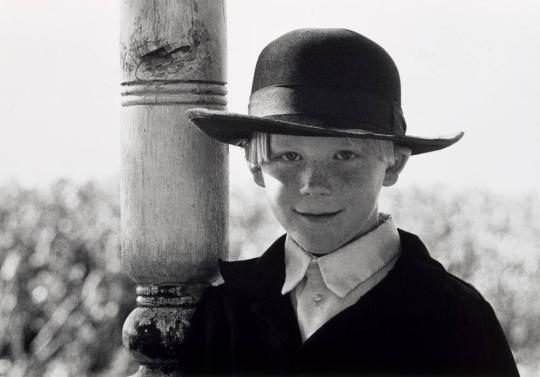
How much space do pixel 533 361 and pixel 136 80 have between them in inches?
166

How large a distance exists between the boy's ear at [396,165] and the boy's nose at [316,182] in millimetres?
242

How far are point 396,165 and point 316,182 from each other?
0.31m

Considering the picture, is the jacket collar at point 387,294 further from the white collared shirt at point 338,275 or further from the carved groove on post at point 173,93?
the carved groove on post at point 173,93

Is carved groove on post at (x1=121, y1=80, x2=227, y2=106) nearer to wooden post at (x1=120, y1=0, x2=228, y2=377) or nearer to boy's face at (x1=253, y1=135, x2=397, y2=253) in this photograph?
wooden post at (x1=120, y1=0, x2=228, y2=377)

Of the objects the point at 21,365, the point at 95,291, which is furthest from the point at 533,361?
the point at 21,365

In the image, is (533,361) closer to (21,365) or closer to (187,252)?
(21,365)

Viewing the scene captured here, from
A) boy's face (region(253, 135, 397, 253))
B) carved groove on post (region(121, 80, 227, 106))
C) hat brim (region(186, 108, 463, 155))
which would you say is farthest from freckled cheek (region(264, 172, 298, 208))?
→ carved groove on post (region(121, 80, 227, 106))

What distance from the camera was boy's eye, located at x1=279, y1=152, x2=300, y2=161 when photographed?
127 inches

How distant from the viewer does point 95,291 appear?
696 centimetres

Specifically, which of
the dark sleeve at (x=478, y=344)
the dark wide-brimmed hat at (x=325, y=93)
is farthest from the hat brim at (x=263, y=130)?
the dark sleeve at (x=478, y=344)

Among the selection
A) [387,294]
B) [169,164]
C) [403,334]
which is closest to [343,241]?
[387,294]

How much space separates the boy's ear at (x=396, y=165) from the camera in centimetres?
333

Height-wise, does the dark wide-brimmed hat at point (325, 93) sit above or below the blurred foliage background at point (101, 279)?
above

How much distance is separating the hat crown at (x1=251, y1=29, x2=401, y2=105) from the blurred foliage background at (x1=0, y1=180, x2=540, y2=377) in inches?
149
